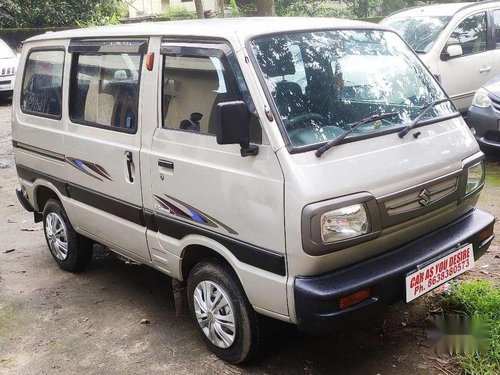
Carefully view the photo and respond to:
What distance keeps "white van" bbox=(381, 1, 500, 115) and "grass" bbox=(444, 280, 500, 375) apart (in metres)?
4.43

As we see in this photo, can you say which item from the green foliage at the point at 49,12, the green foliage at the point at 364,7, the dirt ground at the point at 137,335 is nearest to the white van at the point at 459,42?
the dirt ground at the point at 137,335

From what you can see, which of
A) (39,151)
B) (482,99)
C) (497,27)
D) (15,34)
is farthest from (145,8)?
(39,151)

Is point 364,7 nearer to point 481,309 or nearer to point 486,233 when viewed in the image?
point 486,233

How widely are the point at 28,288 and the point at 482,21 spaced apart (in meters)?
7.14

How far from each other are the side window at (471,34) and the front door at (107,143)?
18.0ft

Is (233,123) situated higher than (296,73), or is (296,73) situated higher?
(296,73)

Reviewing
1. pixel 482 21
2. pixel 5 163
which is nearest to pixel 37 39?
pixel 5 163

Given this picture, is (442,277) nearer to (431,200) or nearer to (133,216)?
(431,200)

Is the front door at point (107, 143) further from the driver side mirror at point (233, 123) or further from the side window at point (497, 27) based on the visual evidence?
the side window at point (497, 27)

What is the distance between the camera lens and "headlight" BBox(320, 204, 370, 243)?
108 inches

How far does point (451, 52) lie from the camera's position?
752 centimetres

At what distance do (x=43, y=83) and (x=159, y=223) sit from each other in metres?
2.06

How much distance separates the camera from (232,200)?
120 inches

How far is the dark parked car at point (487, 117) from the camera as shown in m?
6.59
